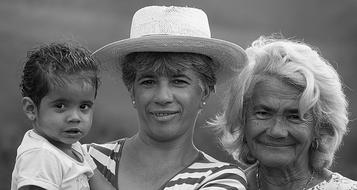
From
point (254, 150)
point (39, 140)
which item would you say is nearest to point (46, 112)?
point (39, 140)

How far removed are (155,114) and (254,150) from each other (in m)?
0.50

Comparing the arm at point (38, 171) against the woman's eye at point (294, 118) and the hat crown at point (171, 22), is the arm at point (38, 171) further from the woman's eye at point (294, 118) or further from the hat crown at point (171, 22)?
the woman's eye at point (294, 118)

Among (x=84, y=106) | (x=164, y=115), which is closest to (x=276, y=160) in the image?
(x=164, y=115)

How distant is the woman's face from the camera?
327 cm

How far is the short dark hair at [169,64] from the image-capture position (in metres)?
3.30

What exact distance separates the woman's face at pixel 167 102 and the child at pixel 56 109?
33cm

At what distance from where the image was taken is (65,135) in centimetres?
296

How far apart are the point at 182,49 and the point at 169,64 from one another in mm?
82

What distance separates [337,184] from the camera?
3.39 meters

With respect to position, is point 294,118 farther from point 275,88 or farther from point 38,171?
point 38,171

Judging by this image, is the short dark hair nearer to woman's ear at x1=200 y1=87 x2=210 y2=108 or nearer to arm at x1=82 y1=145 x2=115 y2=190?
woman's ear at x1=200 y1=87 x2=210 y2=108

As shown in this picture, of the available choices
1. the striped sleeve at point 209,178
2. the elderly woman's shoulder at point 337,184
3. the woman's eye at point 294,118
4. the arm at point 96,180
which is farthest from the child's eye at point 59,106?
the elderly woman's shoulder at point 337,184

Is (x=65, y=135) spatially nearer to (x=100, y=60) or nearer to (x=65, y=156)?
(x=65, y=156)

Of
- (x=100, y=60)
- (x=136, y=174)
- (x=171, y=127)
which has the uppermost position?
(x=100, y=60)
